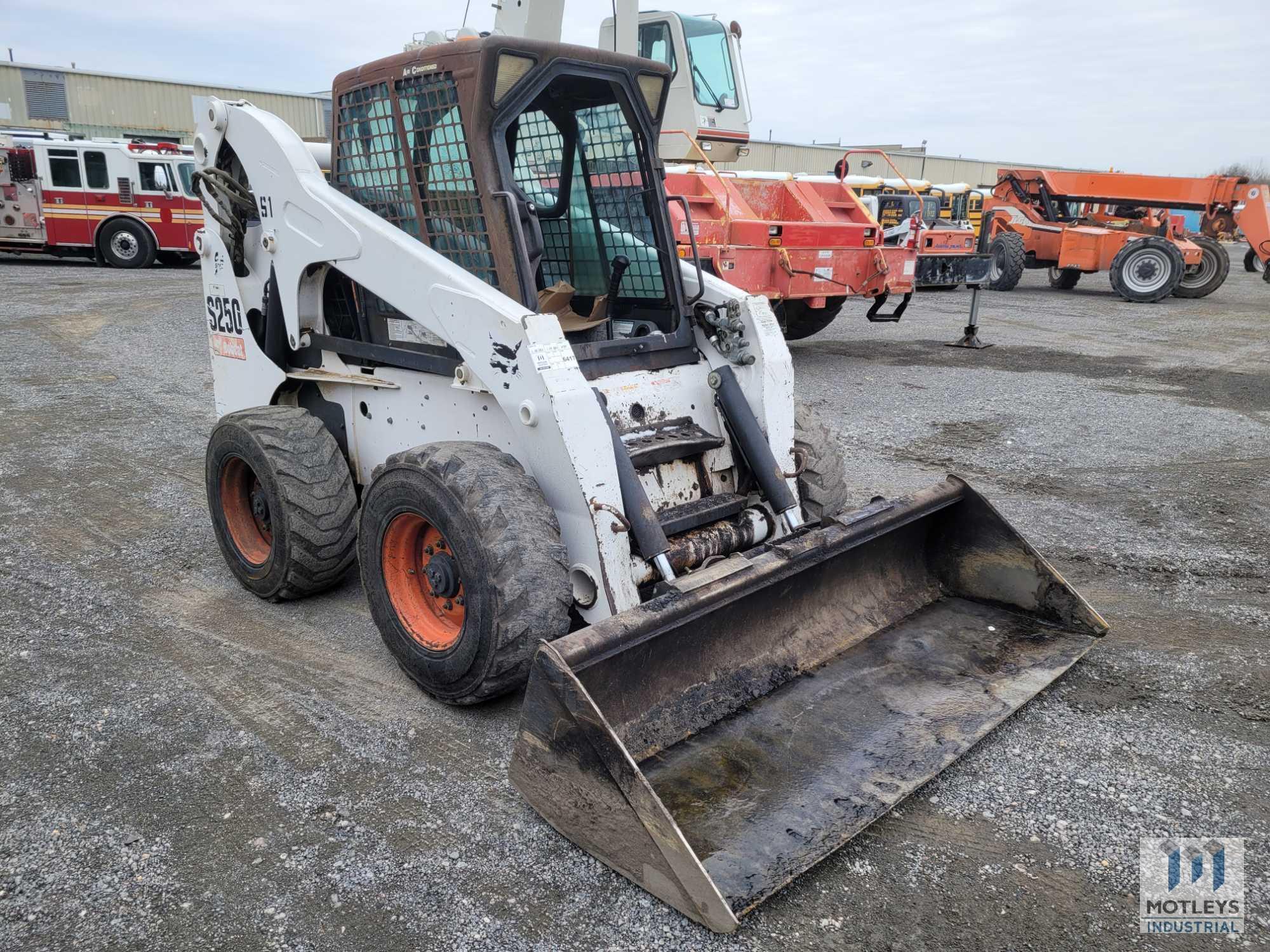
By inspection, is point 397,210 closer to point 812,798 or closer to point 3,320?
point 812,798

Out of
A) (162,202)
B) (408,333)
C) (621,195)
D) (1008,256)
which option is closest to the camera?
(408,333)

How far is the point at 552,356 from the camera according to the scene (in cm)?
314

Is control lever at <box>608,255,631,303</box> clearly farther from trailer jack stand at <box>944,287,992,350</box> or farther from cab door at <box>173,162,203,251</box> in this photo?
cab door at <box>173,162,203,251</box>

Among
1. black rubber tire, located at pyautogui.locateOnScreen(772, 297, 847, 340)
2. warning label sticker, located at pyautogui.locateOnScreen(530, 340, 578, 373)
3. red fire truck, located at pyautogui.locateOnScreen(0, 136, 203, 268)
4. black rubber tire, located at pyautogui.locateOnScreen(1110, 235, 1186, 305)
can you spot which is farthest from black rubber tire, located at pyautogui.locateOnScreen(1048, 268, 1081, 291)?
warning label sticker, located at pyautogui.locateOnScreen(530, 340, 578, 373)

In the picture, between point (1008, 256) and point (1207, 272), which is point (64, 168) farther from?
point (1207, 272)

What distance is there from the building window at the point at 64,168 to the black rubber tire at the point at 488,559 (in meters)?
18.1

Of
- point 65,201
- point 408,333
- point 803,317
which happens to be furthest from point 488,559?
point 65,201

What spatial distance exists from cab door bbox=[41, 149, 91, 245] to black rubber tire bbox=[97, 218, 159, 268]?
0.30 meters

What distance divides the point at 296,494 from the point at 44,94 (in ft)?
111

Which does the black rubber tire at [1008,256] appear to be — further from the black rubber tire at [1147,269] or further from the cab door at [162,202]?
the cab door at [162,202]

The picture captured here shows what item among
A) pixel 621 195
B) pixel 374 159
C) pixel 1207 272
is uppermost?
pixel 374 159

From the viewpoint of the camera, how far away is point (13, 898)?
2432 mm

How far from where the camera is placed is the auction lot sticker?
240 cm

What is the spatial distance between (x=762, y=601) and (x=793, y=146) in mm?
43190
